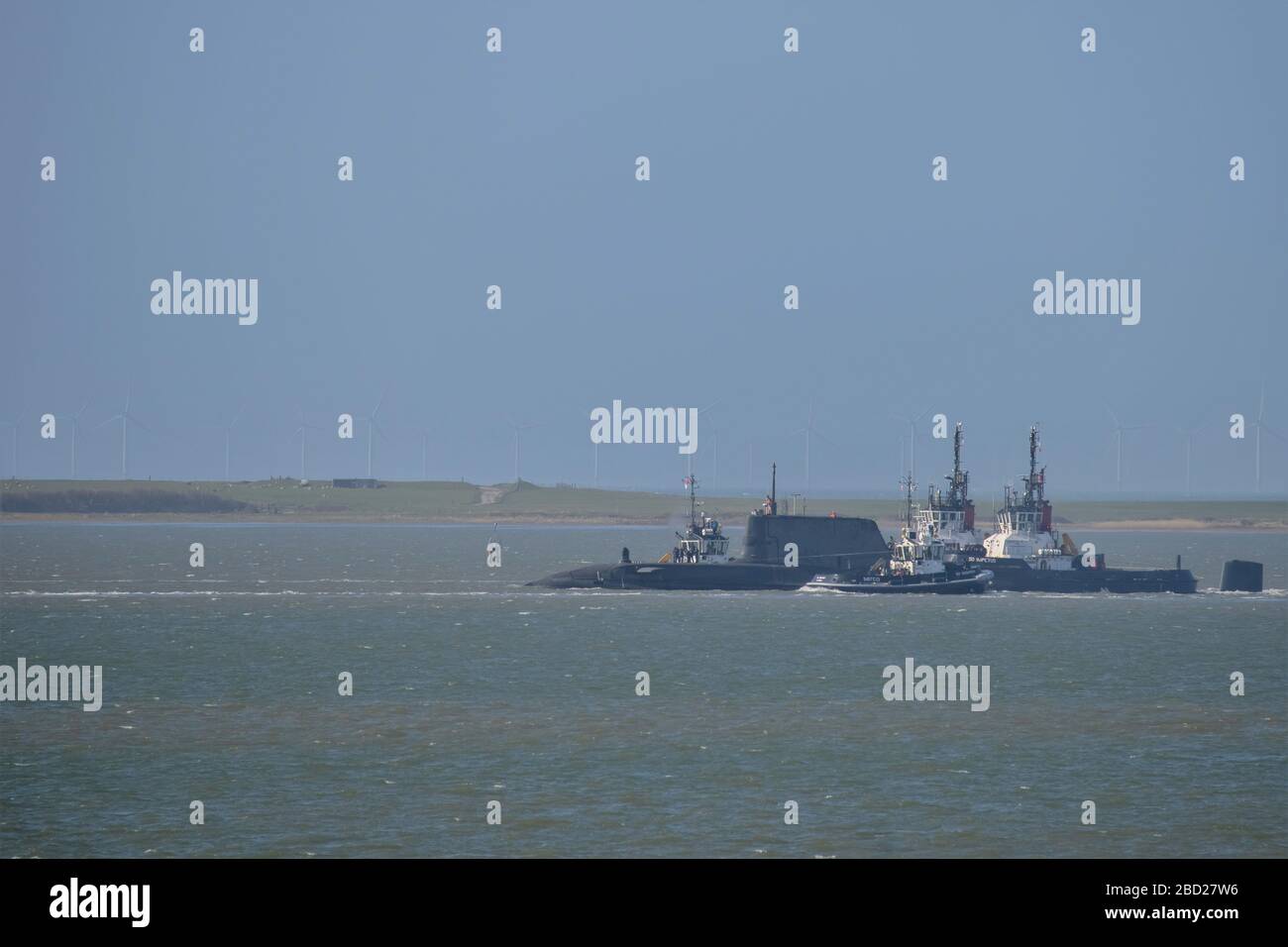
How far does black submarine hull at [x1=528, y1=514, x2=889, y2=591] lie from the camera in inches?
4707

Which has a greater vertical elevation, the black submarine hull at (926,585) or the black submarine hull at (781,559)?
the black submarine hull at (781,559)

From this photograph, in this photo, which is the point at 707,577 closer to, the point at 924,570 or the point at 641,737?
the point at 924,570

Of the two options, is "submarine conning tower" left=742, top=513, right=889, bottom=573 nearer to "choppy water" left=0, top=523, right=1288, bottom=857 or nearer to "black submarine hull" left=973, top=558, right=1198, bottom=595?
"black submarine hull" left=973, top=558, right=1198, bottom=595

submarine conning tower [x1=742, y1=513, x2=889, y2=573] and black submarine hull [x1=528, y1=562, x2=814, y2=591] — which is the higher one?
submarine conning tower [x1=742, y1=513, x2=889, y2=573]

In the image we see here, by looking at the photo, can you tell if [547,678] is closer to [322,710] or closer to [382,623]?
[322,710]

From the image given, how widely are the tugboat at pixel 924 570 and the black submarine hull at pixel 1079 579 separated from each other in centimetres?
216

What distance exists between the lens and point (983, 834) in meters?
37.4

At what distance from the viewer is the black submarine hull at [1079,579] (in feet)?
383

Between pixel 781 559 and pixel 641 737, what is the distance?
71304mm

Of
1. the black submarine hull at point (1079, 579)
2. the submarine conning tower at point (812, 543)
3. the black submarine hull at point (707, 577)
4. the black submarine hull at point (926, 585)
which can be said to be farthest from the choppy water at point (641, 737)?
the submarine conning tower at point (812, 543)

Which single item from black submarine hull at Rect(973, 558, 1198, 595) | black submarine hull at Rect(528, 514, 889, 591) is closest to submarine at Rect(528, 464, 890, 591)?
black submarine hull at Rect(528, 514, 889, 591)

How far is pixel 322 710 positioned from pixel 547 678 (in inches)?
487

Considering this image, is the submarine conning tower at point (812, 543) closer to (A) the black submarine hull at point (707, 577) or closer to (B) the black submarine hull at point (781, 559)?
(B) the black submarine hull at point (781, 559)
